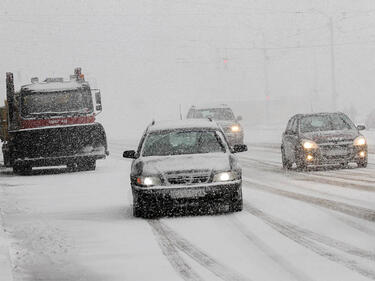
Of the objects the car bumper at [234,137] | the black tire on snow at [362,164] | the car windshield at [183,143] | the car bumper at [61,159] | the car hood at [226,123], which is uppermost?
the car windshield at [183,143]

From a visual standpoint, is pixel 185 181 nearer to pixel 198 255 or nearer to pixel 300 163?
pixel 198 255

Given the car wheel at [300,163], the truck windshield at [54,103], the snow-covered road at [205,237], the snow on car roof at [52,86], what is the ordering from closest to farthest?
the snow-covered road at [205,237] < the car wheel at [300,163] < the truck windshield at [54,103] < the snow on car roof at [52,86]

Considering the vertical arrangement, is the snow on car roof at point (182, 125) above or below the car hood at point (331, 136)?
above

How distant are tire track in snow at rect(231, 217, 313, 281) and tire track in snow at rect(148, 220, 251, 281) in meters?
0.47

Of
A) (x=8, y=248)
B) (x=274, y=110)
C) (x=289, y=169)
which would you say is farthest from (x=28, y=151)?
(x=274, y=110)

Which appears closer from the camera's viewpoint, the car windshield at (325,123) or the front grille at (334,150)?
the front grille at (334,150)

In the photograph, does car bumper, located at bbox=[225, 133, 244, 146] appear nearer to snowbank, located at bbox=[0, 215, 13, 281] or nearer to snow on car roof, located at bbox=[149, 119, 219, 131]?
snow on car roof, located at bbox=[149, 119, 219, 131]

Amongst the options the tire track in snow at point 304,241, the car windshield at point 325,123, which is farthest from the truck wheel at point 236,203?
the car windshield at point 325,123

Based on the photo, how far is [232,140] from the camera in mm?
31594

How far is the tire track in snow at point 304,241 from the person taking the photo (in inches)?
306

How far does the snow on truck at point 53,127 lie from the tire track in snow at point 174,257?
1326 cm

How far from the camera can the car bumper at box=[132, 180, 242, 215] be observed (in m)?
12.3

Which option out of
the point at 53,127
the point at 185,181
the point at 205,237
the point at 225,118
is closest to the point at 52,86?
the point at 53,127

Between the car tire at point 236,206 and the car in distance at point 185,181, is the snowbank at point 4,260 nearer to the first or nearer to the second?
the car in distance at point 185,181
